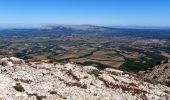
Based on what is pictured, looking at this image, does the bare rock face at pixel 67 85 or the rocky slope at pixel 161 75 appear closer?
the bare rock face at pixel 67 85

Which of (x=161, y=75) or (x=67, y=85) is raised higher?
(x=67, y=85)

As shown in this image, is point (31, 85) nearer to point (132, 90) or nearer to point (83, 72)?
point (83, 72)

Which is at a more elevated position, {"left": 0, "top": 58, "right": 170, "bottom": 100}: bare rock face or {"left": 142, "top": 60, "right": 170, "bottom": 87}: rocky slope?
{"left": 0, "top": 58, "right": 170, "bottom": 100}: bare rock face

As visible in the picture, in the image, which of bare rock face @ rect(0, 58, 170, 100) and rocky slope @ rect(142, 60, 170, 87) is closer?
bare rock face @ rect(0, 58, 170, 100)

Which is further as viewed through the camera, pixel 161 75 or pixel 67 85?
pixel 161 75

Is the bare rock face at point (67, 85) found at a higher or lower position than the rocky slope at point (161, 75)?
higher

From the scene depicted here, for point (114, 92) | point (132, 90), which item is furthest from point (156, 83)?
point (114, 92)

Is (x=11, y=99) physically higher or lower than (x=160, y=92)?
higher

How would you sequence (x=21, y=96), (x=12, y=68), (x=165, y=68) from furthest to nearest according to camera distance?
(x=165, y=68), (x=12, y=68), (x=21, y=96)
